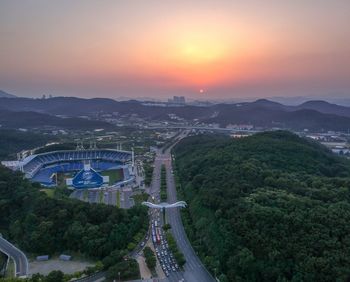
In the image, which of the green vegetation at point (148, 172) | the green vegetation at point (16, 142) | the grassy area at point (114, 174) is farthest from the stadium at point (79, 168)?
the green vegetation at point (16, 142)

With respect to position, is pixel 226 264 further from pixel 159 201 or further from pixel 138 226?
pixel 159 201

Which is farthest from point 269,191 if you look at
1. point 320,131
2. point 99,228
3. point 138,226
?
point 320,131

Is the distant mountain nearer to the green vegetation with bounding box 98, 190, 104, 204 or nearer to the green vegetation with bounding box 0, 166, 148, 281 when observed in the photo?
the green vegetation with bounding box 98, 190, 104, 204

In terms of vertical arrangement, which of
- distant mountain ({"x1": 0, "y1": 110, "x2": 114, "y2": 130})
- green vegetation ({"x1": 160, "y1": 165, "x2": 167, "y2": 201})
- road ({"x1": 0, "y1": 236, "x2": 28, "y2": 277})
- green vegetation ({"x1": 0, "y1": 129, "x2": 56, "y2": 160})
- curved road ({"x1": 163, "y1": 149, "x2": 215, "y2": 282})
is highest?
distant mountain ({"x1": 0, "y1": 110, "x2": 114, "y2": 130})

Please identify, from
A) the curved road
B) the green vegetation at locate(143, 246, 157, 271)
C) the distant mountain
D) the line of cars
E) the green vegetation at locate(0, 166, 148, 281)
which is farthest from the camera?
the distant mountain

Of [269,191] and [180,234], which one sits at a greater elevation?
[269,191]

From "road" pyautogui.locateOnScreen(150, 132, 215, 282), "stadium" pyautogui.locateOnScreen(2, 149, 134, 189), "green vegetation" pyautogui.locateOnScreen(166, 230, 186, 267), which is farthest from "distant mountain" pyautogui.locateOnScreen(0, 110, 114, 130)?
"green vegetation" pyautogui.locateOnScreen(166, 230, 186, 267)
